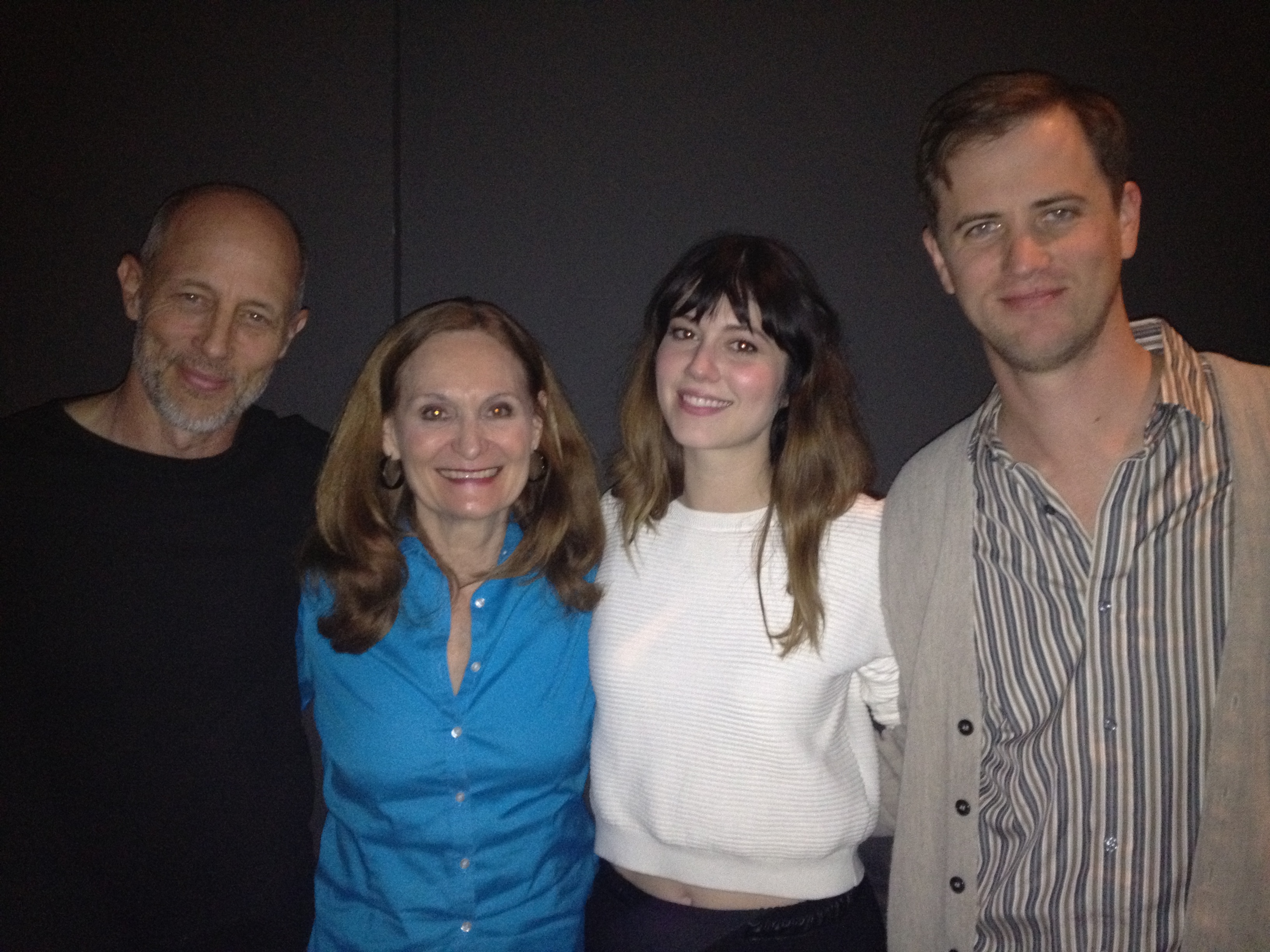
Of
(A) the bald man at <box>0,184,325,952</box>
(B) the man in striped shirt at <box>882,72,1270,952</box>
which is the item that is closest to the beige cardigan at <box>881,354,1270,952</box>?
(B) the man in striped shirt at <box>882,72,1270,952</box>

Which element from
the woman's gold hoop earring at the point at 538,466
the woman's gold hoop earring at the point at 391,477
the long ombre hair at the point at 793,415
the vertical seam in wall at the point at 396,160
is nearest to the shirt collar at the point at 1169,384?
the long ombre hair at the point at 793,415

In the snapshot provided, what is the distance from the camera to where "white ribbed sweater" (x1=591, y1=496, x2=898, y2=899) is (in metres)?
1.59

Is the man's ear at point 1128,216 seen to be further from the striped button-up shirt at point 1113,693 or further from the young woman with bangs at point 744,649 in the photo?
the young woman with bangs at point 744,649

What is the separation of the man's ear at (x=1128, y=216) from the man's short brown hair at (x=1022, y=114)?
0.02 metres

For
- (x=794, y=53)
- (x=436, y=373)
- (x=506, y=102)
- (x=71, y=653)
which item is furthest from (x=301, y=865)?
(x=794, y=53)

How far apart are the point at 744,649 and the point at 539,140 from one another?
1.54 meters

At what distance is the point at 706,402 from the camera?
1.73 meters

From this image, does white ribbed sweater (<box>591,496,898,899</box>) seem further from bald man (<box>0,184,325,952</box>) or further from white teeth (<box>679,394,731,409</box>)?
bald man (<box>0,184,325,952</box>)

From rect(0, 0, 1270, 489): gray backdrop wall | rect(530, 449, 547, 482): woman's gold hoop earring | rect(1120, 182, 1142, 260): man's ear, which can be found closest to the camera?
rect(1120, 182, 1142, 260): man's ear

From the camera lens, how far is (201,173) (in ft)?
7.45

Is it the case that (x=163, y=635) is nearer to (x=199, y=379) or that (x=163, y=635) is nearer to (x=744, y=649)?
(x=199, y=379)

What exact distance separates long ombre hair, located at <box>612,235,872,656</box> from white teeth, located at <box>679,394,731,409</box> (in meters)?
0.18

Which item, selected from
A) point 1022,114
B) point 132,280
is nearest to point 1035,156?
point 1022,114

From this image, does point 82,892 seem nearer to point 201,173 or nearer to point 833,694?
point 833,694
